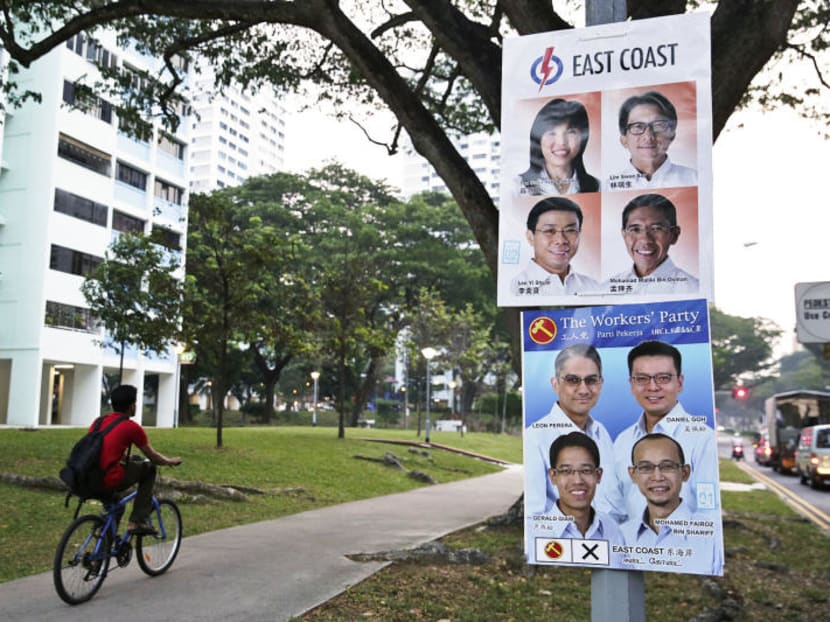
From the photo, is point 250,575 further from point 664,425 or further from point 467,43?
point 467,43

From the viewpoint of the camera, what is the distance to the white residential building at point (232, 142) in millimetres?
132375

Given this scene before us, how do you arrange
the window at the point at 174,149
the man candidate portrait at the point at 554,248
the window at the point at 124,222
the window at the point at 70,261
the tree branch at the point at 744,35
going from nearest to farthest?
1. the man candidate portrait at the point at 554,248
2. the tree branch at the point at 744,35
3. the window at the point at 70,261
4. the window at the point at 124,222
5. the window at the point at 174,149

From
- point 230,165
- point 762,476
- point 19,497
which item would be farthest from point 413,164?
point 19,497

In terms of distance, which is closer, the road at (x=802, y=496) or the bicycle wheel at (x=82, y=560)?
the bicycle wheel at (x=82, y=560)

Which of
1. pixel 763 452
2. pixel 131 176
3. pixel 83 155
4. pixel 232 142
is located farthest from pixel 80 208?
pixel 232 142

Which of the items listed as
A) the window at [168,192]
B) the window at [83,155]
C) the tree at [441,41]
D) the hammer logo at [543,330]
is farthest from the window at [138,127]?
the window at [168,192]

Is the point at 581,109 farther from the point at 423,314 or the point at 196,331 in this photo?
the point at 423,314

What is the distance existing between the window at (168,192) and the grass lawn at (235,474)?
76.1 ft

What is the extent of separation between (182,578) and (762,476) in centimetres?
2808

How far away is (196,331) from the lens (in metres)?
19.6

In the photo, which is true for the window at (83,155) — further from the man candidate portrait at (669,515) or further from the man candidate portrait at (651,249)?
the man candidate portrait at (669,515)

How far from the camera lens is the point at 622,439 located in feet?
8.86

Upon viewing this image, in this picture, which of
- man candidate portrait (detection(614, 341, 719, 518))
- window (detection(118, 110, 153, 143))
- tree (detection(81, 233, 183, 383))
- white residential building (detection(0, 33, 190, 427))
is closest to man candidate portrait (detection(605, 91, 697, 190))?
man candidate portrait (detection(614, 341, 719, 518))

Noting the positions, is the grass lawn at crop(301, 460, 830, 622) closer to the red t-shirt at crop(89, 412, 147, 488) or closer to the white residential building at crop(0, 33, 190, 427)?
the red t-shirt at crop(89, 412, 147, 488)
